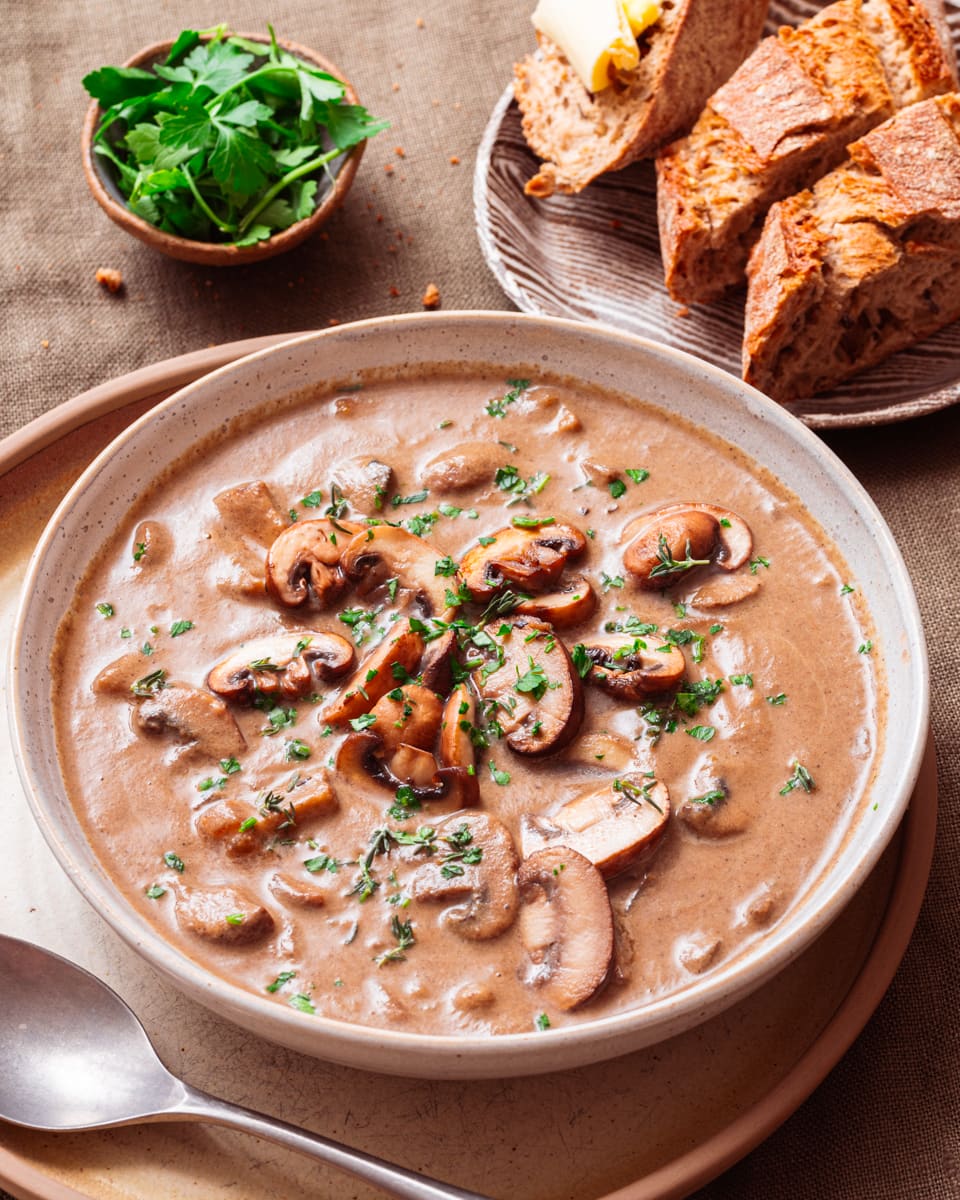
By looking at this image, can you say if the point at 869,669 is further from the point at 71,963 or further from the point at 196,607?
the point at 71,963

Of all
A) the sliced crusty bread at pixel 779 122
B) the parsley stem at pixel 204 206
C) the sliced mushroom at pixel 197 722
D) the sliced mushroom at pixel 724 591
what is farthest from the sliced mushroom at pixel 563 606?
the parsley stem at pixel 204 206

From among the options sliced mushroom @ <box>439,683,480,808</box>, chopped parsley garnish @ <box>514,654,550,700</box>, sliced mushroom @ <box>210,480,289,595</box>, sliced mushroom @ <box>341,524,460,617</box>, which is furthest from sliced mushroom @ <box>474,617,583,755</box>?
sliced mushroom @ <box>210,480,289,595</box>

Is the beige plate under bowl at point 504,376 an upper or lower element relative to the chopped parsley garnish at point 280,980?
upper

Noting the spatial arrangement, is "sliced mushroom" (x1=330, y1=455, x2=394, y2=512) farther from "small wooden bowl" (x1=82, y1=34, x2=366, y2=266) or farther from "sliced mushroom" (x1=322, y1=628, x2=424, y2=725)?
"small wooden bowl" (x1=82, y1=34, x2=366, y2=266)

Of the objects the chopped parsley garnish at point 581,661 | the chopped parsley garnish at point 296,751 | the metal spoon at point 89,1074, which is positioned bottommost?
the metal spoon at point 89,1074

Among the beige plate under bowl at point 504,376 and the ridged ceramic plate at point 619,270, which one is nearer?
the beige plate under bowl at point 504,376

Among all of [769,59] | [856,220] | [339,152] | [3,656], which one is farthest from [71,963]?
[769,59]

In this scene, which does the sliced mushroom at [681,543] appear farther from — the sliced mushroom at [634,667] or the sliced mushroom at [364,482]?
the sliced mushroom at [364,482]
